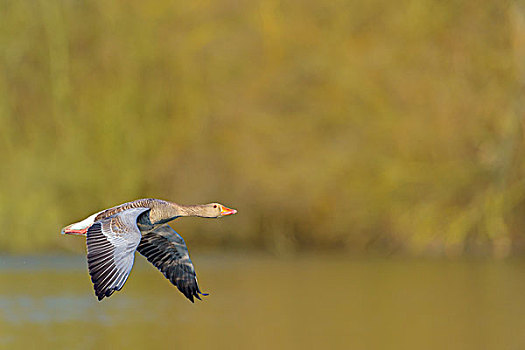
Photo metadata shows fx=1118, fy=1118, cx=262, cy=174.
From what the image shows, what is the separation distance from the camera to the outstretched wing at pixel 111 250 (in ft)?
22.2

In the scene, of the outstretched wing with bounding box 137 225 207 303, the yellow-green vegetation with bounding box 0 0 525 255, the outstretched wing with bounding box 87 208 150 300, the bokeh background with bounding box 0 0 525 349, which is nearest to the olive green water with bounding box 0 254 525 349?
the bokeh background with bounding box 0 0 525 349

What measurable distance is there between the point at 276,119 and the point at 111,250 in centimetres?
1625

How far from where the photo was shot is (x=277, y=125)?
2309cm

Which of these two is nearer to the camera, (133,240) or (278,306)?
(133,240)

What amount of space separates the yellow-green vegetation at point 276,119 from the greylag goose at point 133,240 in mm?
14674

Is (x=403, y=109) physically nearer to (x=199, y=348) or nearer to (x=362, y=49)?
(x=362, y=49)

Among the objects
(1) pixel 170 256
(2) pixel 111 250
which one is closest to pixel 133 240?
(2) pixel 111 250

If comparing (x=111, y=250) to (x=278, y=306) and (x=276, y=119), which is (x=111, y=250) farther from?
(x=276, y=119)

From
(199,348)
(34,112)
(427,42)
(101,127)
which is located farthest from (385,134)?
(199,348)

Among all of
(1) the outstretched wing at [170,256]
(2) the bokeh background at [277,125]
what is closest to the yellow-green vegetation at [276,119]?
(2) the bokeh background at [277,125]

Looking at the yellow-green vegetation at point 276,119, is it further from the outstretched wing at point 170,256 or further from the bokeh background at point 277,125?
the outstretched wing at point 170,256

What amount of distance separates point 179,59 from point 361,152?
4500 mm

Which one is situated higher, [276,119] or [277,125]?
[276,119]

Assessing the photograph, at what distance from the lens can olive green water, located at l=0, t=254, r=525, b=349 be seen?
574 inches
